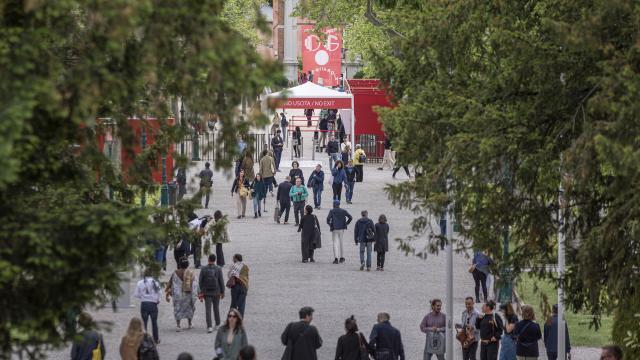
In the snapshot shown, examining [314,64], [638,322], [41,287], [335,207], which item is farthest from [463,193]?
[314,64]

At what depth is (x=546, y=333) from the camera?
68.0ft

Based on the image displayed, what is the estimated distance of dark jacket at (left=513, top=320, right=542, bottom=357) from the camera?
1978cm

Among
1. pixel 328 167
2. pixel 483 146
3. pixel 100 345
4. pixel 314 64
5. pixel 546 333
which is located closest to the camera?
pixel 483 146

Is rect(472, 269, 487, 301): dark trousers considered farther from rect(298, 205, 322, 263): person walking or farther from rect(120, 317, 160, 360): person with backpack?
rect(120, 317, 160, 360): person with backpack

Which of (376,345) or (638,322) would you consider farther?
(376,345)

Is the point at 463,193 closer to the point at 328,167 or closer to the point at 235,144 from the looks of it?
the point at 235,144

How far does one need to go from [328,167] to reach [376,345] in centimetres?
3076

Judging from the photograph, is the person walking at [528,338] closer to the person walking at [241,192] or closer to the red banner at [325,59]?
the person walking at [241,192]

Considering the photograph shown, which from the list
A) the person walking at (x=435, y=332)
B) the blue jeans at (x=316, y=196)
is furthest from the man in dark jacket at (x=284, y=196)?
the person walking at (x=435, y=332)

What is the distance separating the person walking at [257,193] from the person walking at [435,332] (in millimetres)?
16694

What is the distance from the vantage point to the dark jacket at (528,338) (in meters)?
19.8

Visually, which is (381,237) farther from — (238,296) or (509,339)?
(509,339)

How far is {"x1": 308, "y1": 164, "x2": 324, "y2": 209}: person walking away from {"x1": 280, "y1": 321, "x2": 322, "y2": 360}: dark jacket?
757 inches

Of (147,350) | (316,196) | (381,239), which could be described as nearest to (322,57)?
(316,196)
